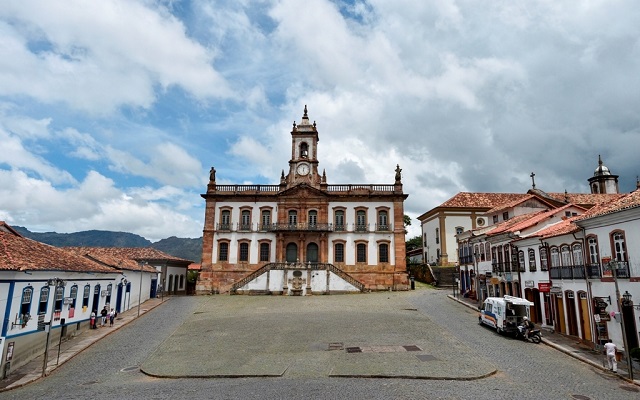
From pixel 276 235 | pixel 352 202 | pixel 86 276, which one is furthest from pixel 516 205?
pixel 86 276

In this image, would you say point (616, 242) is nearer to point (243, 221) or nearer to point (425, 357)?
point (425, 357)

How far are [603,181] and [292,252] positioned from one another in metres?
41.1

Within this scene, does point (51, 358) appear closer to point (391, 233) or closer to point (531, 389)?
point (531, 389)

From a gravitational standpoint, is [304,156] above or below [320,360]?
above

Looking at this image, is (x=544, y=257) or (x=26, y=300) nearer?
(x=26, y=300)

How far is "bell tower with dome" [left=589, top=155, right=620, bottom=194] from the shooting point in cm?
5528

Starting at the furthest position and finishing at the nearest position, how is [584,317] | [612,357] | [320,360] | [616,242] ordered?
1. [584,317]
2. [616,242]
3. [320,360]
4. [612,357]

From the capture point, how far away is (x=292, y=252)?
43.5 m

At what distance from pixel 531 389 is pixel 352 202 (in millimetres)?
31375

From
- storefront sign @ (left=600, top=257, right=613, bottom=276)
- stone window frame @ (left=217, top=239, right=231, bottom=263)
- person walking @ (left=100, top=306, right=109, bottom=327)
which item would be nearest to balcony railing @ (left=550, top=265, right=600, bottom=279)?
storefront sign @ (left=600, top=257, right=613, bottom=276)

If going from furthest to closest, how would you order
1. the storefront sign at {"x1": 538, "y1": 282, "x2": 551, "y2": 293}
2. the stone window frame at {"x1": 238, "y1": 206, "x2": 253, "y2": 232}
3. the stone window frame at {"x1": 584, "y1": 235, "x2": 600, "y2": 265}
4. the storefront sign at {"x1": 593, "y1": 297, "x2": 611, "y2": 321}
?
the stone window frame at {"x1": 238, "y1": 206, "x2": 253, "y2": 232} < the storefront sign at {"x1": 538, "y1": 282, "x2": 551, "y2": 293} < the stone window frame at {"x1": 584, "y1": 235, "x2": 600, "y2": 265} < the storefront sign at {"x1": 593, "y1": 297, "x2": 611, "y2": 321}

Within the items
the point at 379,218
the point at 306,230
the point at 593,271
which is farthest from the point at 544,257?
the point at 306,230

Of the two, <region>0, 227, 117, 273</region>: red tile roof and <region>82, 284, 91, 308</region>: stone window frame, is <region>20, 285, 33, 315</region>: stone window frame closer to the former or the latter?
<region>0, 227, 117, 273</region>: red tile roof

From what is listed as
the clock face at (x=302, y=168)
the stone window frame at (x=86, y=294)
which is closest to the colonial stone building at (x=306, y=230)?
the clock face at (x=302, y=168)
